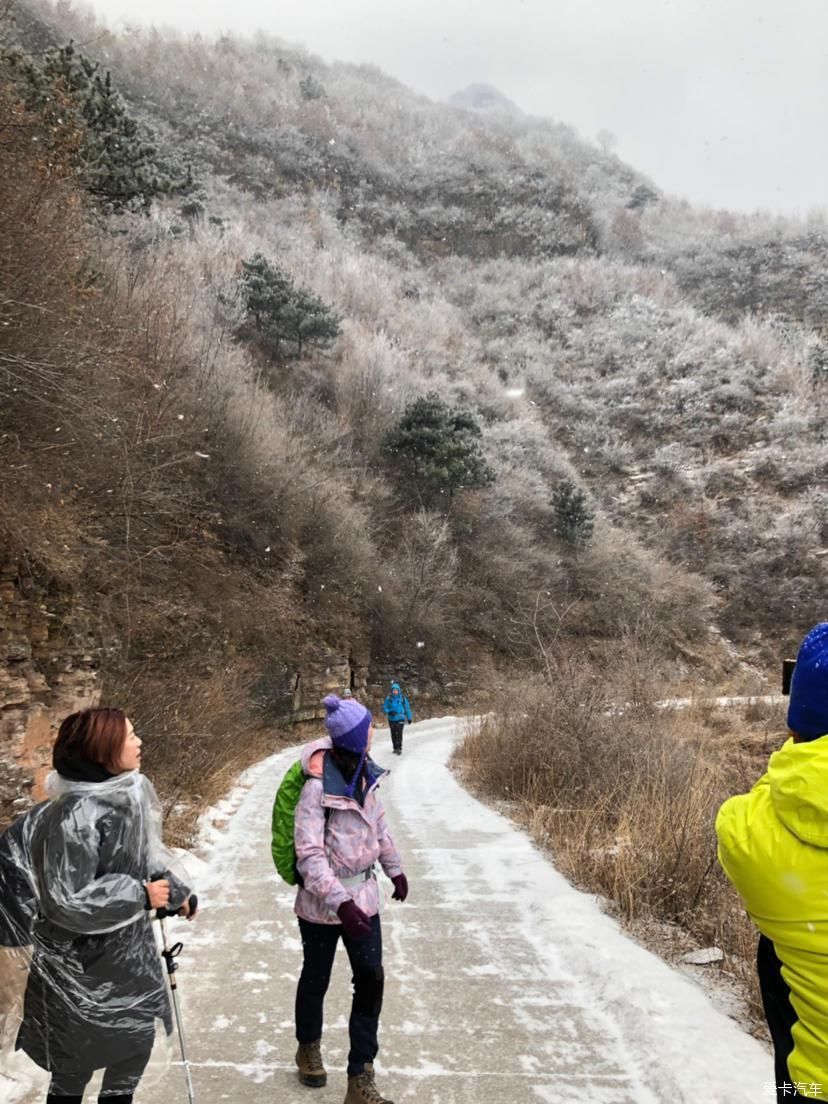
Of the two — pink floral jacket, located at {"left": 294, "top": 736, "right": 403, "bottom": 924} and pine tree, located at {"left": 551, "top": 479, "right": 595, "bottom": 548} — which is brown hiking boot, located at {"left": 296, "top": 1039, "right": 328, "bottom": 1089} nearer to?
pink floral jacket, located at {"left": 294, "top": 736, "right": 403, "bottom": 924}

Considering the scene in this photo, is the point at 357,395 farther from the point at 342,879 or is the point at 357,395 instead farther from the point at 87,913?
the point at 87,913

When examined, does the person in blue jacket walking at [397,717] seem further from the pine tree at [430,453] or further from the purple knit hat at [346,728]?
the pine tree at [430,453]

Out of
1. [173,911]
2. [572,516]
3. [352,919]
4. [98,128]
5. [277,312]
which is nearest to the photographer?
[173,911]

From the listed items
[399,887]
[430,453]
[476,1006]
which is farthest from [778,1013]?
[430,453]

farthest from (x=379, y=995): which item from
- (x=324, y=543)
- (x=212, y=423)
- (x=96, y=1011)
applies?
(x=324, y=543)

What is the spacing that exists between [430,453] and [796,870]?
27494 millimetres

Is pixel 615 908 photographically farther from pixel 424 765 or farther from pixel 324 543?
pixel 324 543

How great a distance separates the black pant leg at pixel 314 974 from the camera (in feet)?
10.3

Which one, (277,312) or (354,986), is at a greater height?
(277,312)

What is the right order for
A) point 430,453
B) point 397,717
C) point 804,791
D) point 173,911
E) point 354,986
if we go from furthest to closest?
point 430,453 < point 397,717 < point 354,986 < point 173,911 < point 804,791

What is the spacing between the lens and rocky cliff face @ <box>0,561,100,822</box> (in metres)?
6.52

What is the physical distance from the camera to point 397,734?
619 inches

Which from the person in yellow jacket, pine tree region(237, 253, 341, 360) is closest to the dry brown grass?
the person in yellow jacket

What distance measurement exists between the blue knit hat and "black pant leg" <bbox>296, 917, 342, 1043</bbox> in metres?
2.17
